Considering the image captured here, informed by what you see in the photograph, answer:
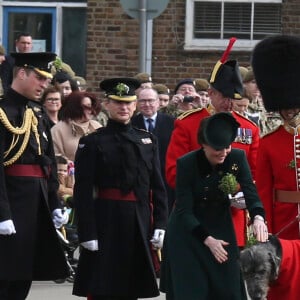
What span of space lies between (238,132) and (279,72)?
1.19 m

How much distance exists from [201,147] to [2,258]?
156cm

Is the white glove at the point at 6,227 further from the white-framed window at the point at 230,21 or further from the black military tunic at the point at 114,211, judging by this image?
the white-framed window at the point at 230,21

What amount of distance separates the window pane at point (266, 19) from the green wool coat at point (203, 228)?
391 inches

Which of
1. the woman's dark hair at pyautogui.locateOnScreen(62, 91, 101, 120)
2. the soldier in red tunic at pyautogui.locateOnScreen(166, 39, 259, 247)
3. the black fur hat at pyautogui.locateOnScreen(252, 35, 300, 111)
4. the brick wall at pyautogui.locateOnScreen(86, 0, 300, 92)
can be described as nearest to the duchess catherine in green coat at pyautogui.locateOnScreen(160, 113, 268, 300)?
the black fur hat at pyautogui.locateOnScreen(252, 35, 300, 111)

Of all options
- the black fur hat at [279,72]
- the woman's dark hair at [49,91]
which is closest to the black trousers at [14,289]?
the black fur hat at [279,72]

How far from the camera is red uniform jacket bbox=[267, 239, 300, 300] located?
651 cm

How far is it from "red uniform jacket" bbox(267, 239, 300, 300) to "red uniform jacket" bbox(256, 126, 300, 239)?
114 cm

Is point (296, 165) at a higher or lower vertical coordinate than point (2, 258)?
higher

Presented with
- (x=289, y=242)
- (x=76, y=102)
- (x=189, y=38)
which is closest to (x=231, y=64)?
(x=289, y=242)

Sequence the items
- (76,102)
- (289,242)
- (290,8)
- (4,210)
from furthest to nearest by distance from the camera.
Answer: (290,8), (76,102), (4,210), (289,242)

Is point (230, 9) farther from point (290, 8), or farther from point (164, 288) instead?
point (164, 288)

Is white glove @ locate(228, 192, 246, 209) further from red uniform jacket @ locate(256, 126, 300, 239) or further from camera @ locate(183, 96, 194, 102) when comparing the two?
camera @ locate(183, 96, 194, 102)

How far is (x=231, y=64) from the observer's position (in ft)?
29.3

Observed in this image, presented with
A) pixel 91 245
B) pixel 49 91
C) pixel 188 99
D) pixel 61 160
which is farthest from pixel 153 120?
pixel 91 245
